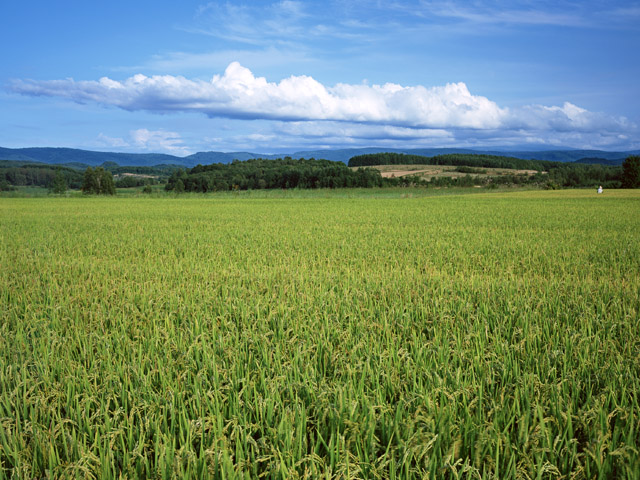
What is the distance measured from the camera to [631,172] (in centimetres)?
8619

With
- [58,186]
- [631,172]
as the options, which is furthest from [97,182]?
[631,172]

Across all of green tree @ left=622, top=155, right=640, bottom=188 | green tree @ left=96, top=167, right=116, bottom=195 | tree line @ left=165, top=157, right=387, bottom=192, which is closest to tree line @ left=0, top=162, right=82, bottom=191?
green tree @ left=96, top=167, right=116, bottom=195

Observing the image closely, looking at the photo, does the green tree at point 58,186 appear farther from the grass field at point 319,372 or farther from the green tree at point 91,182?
the grass field at point 319,372

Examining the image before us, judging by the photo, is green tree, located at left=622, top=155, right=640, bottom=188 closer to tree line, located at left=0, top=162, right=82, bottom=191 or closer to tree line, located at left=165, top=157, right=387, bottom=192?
tree line, located at left=165, top=157, right=387, bottom=192

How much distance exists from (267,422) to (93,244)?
1267cm

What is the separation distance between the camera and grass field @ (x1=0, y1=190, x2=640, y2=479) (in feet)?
8.10

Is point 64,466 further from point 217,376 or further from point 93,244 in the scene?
point 93,244

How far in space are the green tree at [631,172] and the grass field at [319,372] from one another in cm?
9433

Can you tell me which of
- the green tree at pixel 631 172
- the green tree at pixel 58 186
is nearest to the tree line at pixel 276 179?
the green tree at pixel 58 186

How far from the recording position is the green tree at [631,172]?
85.0 m

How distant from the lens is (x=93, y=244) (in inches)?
531

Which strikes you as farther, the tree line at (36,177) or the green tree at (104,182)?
the tree line at (36,177)

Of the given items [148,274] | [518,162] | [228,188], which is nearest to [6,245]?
[148,274]

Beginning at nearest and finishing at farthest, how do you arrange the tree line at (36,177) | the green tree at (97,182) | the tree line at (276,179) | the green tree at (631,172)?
the green tree at (631,172)
the tree line at (276,179)
the green tree at (97,182)
the tree line at (36,177)
